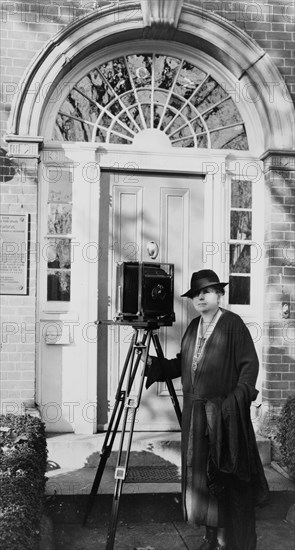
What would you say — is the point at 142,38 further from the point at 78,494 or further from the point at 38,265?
the point at 78,494

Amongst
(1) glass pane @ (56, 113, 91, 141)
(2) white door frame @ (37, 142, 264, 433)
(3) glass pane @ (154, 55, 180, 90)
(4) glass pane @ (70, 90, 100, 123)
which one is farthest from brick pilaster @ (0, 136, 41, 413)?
(3) glass pane @ (154, 55, 180, 90)

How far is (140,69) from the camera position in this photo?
6.24 metres

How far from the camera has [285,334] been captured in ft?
19.9

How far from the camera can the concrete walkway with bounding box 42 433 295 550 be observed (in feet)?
15.0

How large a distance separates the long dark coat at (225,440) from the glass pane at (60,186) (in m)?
2.41

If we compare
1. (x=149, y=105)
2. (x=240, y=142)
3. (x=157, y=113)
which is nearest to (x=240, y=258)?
(x=240, y=142)

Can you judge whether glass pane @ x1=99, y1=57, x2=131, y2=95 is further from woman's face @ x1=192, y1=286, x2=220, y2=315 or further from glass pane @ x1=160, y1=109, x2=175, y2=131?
woman's face @ x1=192, y1=286, x2=220, y2=315

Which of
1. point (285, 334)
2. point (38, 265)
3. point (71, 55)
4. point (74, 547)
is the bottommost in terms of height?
point (74, 547)

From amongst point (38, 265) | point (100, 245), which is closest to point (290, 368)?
point (100, 245)

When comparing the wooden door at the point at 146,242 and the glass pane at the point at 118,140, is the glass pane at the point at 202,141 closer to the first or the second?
the wooden door at the point at 146,242

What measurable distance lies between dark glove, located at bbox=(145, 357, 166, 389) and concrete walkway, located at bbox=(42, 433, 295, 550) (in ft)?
3.40

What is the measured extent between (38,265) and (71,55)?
6.29ft

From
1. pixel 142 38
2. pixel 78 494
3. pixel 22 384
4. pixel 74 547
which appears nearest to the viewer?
pixel 74 547

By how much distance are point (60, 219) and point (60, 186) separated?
1.00 ft
